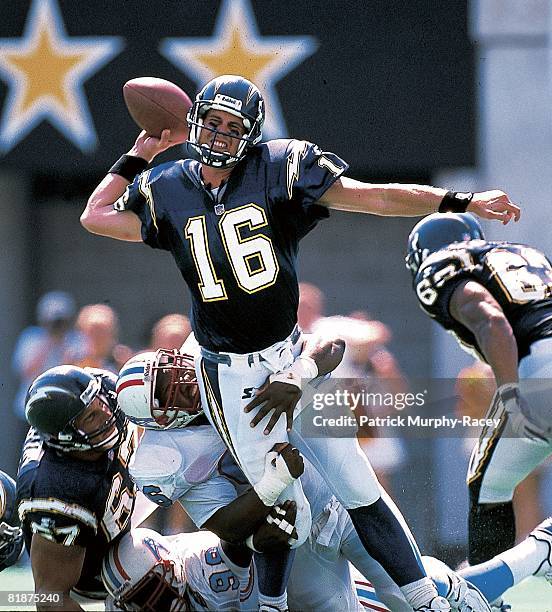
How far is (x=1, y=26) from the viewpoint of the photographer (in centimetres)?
444

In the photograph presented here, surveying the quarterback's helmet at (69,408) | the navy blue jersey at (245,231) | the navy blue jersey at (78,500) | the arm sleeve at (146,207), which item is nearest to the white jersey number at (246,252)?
the navy blue jersey at (245,231)

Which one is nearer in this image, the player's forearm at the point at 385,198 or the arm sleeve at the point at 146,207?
the player's forearm at the point at 385,198

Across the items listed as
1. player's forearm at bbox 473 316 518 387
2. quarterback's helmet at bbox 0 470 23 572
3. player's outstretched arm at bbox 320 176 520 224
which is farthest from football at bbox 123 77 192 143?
quarterback's helmet at bbox 0 470 23 572

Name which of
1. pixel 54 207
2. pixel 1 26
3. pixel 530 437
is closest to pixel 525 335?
pixel 530 437

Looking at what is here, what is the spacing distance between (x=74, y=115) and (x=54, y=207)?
15.1 inches

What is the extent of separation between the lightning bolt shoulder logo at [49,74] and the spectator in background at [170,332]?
2.46 feet

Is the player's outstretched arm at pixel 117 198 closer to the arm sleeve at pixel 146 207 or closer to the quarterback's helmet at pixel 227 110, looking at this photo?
the arm sleeve at pixel 146 207

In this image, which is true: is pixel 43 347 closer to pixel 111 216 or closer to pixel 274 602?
pixel 111 216

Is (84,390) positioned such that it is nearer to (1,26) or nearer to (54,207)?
(54,207)

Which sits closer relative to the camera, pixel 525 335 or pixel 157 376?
pixel 157 376

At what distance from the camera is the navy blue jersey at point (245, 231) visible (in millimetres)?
3389

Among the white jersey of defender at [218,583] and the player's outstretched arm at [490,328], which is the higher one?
the player's outstretched arm at [490,328]

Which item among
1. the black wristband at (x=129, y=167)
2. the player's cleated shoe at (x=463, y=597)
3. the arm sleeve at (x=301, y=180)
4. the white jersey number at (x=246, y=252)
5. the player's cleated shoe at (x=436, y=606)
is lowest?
the player's cleated shoe at (x=463, y=597)

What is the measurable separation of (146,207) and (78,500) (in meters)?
0.92
